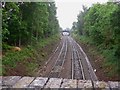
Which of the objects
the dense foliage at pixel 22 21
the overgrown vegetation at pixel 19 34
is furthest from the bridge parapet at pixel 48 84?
the dense foliage at pixel 22 21

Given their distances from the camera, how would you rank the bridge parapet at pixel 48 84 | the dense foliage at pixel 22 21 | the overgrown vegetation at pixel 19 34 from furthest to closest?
the dense foliage at pixel 22 21, the overgrown vegetation at pixel 19 34, the bridge parapet at pixel 48 84

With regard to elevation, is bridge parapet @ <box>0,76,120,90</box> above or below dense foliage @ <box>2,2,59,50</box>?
below

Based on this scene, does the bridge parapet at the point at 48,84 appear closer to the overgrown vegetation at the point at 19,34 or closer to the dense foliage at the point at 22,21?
the overgrown vegetation at the point at 19,34

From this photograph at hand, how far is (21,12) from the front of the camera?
31.5m

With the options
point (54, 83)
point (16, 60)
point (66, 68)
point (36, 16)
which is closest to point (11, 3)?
point (16, 60)

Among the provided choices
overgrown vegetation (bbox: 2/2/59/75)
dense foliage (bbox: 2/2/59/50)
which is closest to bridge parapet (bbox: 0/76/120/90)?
overgrown vegetation (bbox: 2/2/59/75)

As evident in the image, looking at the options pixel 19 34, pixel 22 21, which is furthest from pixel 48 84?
pixel 22 21

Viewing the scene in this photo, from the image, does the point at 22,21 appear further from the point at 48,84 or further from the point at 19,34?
the point at 48,84

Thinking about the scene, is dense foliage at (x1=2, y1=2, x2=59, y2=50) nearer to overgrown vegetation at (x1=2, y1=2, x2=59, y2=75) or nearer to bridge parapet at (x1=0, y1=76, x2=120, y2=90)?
overgrown vegetation at (x1=2, y1=2, x2=59, y2=75)

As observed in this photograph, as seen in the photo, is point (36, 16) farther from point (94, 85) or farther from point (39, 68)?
point (94, 85)

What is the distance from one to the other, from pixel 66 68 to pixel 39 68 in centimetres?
223

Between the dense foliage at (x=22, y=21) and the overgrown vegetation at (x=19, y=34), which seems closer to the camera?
the overgrown vegetation at (x=19, y=34)

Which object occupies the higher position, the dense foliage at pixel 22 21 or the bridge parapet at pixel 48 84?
the dense foliage at pixel 22 21

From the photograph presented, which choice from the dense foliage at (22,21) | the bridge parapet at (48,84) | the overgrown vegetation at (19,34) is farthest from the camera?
the dense foliage at (22,21)
